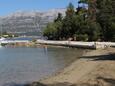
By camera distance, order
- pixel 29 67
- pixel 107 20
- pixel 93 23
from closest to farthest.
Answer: pixel 29 67 < pixel 107 20 < pixel 93 23

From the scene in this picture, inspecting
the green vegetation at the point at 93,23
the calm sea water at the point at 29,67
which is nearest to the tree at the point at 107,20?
the green vegetation at the point at 93,23

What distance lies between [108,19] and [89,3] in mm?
29481

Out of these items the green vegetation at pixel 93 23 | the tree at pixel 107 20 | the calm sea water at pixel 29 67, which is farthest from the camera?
the green vegetation at pixel 93 23

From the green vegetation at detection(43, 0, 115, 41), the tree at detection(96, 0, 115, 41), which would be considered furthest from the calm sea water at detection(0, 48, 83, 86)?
the tree at detection(96, 0, 115, 41)

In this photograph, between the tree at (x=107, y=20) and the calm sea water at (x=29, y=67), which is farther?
the tree at (x=107, y=20)

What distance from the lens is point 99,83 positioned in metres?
22.1

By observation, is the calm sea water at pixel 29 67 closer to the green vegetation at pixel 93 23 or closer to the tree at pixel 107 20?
the green vegetation at pixel 93 23

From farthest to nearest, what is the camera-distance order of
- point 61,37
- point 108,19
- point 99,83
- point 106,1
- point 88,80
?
point 61,37
point 106,1
point 108,19
point 88,80
point 99,83

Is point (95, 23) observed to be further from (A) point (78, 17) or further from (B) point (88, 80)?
(B) point (88, 80)

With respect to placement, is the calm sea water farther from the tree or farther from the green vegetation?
the tree

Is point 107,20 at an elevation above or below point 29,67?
above

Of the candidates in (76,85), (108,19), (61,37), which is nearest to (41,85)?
(76,85)

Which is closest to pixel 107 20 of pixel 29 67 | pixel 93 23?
pixel 93 23

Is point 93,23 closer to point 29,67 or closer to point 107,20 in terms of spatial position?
point 107,20
